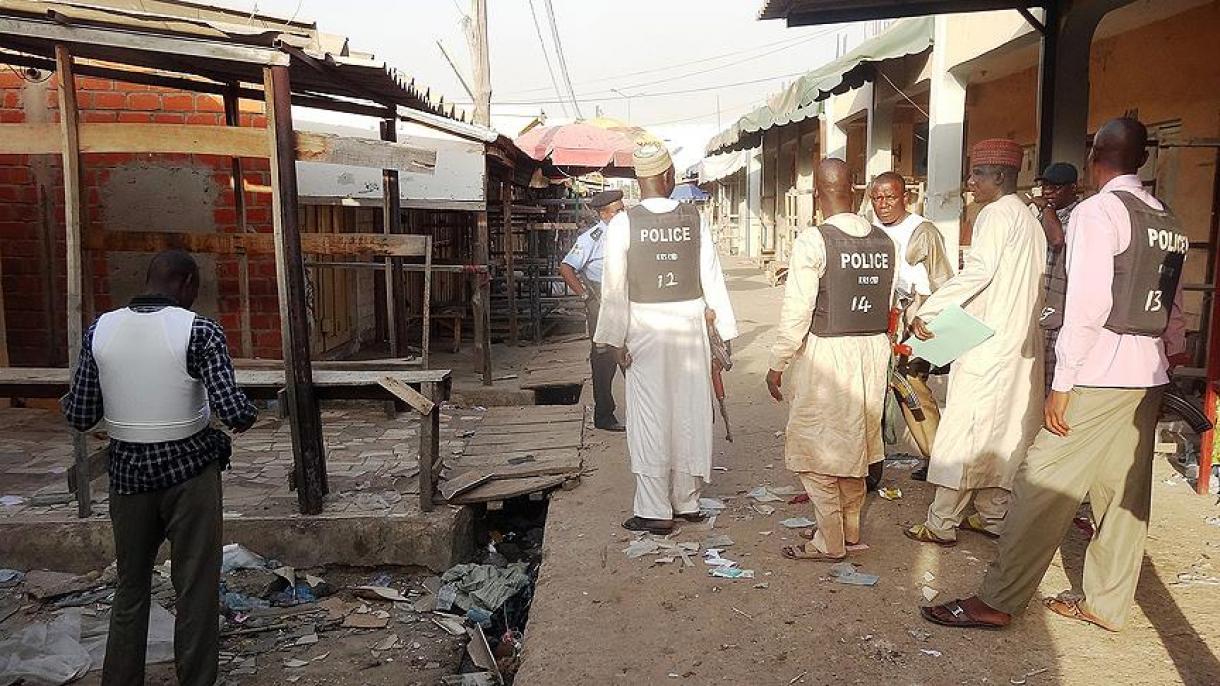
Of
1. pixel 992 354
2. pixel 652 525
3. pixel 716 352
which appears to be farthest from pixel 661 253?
→ pixel 992 354

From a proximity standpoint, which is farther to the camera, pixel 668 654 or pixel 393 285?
pixel 393 285

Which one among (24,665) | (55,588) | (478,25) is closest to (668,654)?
(24,665)

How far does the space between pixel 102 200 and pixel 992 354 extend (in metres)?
6.69

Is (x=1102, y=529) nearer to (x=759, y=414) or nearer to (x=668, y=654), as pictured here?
(x=668, y=654)

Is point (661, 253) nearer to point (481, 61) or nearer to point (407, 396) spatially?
point (407, 396)

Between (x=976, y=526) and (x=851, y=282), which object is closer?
(x=851, y=282)

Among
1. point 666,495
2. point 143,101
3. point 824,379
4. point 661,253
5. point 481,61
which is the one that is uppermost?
point 481,61

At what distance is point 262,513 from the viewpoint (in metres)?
4.78

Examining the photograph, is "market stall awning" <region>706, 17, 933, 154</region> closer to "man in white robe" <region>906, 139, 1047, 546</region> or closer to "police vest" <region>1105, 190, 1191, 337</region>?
"man in white robe" <region>906, 139, 1047, 546</region>

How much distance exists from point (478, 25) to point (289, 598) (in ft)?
42.4

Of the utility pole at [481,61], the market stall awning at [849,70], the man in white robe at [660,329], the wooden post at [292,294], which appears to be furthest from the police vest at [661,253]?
the utility pole at [481,61]

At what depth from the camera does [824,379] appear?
3773mm

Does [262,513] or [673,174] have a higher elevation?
[673,174]

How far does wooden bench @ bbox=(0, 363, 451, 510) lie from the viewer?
448 centimetres
